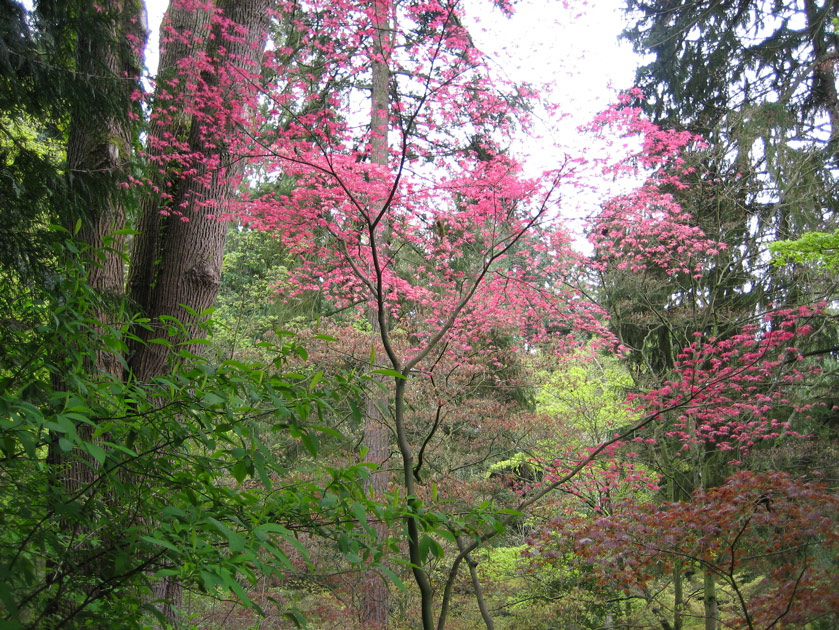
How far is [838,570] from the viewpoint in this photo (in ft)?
14.4

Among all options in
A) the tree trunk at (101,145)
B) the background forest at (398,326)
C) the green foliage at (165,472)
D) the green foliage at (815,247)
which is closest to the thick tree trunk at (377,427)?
the background forest at (398,326)

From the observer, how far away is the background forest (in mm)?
1388

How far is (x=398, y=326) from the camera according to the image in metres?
9.23

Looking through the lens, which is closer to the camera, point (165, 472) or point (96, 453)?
point (96, 453)

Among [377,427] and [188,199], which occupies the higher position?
[188,199]

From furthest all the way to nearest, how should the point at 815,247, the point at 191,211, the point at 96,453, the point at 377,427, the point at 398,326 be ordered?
the point at 398,326 → the point at 377,427 → the point at 815,247 → the point at 191,211 → the point at 96,453

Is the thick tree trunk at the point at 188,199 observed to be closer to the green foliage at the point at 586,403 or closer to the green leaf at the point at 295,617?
the green leaf at the point at 295,617

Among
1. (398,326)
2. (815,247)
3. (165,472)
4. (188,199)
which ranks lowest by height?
(165,472)

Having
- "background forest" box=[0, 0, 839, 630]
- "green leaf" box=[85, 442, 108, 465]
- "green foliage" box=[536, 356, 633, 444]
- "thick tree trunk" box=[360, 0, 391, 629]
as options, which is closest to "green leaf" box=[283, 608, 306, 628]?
"background forest" box=[0, 0, 839, 630]

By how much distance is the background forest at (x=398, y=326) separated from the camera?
1388mm

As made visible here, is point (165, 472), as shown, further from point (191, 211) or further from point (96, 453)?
point (191, 211)

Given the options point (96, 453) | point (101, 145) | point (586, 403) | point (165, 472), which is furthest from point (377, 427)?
point (96, 453)

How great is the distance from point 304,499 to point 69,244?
79 cm

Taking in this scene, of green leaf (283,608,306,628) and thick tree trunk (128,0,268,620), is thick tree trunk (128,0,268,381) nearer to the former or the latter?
thick tree trunk (128,0,268,620)
